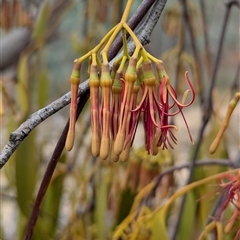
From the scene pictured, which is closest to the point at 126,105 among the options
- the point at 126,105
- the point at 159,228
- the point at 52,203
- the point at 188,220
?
the point at 126,105

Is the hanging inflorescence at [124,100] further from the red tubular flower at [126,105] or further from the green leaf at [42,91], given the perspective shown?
the green leaf at [42,91]

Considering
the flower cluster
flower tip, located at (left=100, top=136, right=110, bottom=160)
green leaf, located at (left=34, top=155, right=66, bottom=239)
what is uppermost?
green leaf, located at (left=34, top=155, right=66, bottom=239)

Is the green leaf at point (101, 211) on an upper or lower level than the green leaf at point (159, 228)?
upper

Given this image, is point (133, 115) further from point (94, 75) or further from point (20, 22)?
point (20, 22)

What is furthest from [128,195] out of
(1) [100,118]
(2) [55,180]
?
(1) [100,118]

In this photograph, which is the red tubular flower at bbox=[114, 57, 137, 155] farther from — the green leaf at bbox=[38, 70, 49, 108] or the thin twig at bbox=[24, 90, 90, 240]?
the green leaf at bbox=[38, 70, 49, 108]

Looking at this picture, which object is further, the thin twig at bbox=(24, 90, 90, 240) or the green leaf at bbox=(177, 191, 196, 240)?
the green leaf at bbox=(177, 191, 196, 240)

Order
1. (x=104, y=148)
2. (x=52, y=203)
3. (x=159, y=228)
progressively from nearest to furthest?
(x=104, y=148) → (x=159, y=228) → (x=52, y=203)

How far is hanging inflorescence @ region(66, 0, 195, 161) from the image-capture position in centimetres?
36

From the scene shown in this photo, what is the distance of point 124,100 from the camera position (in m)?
0.36

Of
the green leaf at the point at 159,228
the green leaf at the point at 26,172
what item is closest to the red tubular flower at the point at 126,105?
the green leaf at the point at 159,228

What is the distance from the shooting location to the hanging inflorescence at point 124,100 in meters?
0.36

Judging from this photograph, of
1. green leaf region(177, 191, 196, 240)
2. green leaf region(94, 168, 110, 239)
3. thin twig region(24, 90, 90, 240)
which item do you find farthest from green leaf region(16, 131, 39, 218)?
thin twig region(24, 90, 90, 240)

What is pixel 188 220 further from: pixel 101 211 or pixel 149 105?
pixel 149 105
